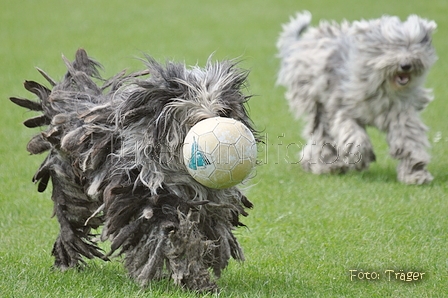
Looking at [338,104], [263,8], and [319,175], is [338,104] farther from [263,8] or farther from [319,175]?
[263,8]

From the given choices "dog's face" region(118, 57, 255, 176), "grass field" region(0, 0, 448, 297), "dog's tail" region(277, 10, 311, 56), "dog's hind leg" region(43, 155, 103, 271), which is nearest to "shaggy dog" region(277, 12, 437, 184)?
"grass field" region(0, 0, 448, 297)

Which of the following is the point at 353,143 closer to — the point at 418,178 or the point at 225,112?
the point at 418,178

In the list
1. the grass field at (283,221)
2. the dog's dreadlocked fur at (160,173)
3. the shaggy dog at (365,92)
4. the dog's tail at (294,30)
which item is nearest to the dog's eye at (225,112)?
the dog's dreadlocked fur at (160,173)

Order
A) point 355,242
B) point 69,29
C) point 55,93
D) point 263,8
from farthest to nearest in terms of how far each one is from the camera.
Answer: point 263,8 → point 69,29 → point 355,242 → point 55,93

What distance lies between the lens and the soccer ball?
446cm

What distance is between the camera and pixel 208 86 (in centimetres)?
486

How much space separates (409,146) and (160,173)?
463cm

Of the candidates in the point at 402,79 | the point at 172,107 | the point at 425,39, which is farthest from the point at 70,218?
the point at 425,39

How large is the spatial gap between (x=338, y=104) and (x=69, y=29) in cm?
1076

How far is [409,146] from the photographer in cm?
888

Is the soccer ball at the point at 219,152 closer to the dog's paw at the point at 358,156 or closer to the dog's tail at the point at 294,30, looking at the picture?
the dog's paw at the point at 358,156

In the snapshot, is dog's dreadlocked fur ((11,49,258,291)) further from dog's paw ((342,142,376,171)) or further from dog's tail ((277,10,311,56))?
dog's tail ((277,10,311,56))

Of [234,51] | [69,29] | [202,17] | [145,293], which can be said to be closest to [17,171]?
[145,293]

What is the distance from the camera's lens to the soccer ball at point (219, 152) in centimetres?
446
